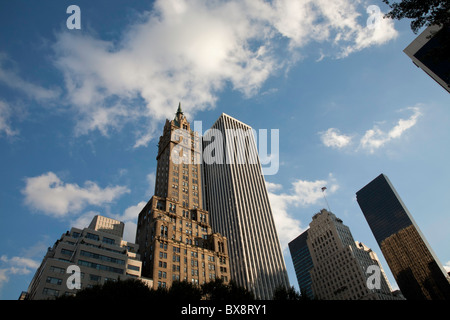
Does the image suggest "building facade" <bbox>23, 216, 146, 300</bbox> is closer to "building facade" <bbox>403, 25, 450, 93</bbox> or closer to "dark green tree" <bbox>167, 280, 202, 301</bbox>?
"dark green tree" <bbox>167, 280, 202, 301</bbox>

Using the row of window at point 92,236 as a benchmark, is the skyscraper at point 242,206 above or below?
above

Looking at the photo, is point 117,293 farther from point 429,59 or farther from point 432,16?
point 429,59

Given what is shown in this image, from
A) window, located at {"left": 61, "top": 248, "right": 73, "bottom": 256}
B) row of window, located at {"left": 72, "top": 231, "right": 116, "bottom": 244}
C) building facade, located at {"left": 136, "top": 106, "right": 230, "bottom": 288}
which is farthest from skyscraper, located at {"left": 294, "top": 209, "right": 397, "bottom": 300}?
window, located at {"left": 61, "top": 248, "right": 73, "bottom": 256}

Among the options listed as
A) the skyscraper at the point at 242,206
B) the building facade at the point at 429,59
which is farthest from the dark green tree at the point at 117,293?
the skyscraper at the point at 242,206

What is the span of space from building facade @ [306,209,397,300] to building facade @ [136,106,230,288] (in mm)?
85909

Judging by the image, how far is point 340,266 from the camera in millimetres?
156000

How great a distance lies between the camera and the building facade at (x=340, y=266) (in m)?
144

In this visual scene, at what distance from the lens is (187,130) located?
137 m

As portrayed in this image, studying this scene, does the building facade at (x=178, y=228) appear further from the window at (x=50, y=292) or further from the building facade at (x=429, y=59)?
the building facade at (x=429, y=59)

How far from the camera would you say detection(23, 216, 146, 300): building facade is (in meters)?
61.2

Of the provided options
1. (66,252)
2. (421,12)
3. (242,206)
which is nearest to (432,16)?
(421,12)

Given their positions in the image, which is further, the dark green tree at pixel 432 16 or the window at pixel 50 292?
the window at pixel 50 292

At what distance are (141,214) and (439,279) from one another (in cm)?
20406
